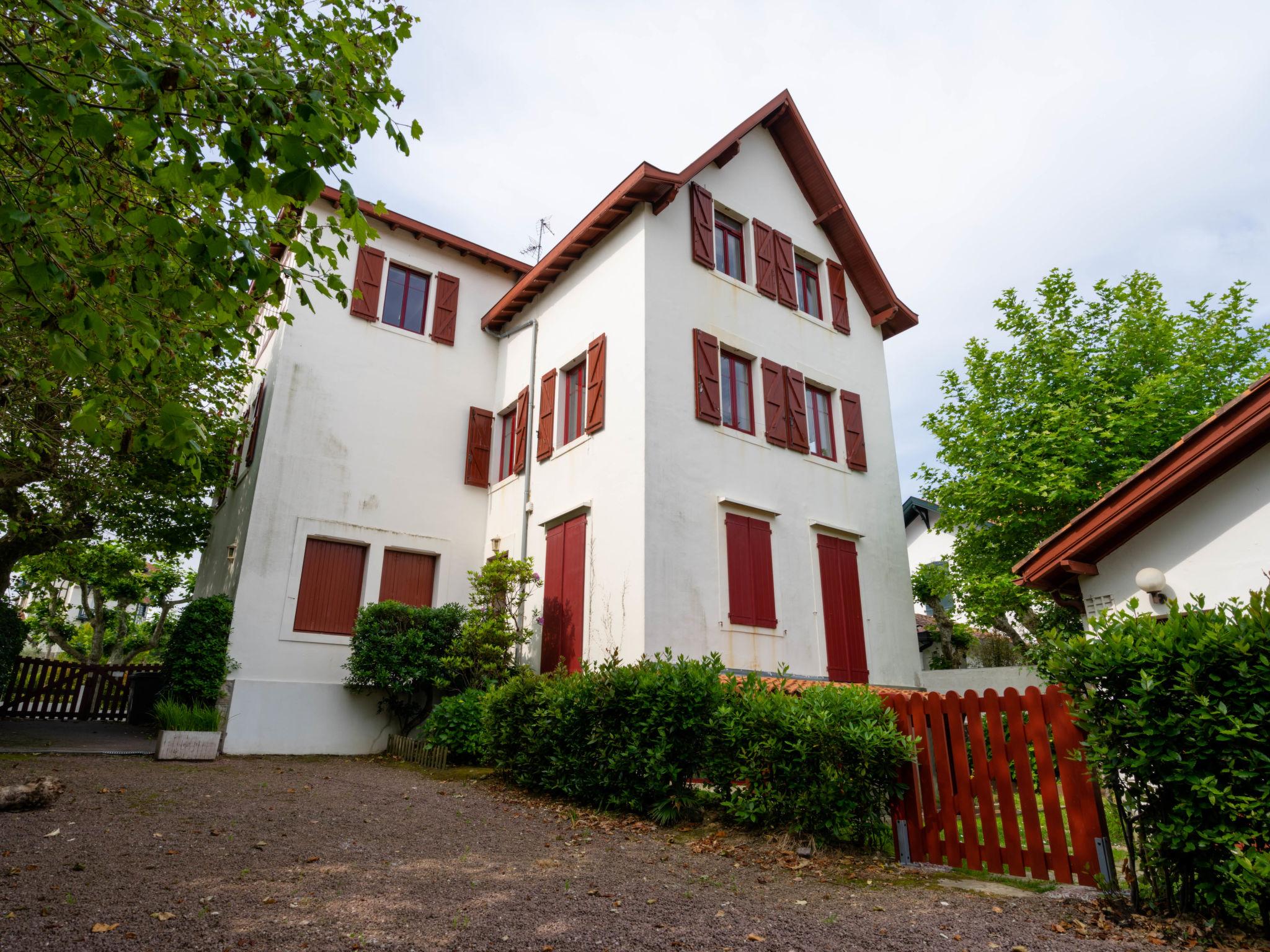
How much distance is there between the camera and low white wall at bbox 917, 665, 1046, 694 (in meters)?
12.7

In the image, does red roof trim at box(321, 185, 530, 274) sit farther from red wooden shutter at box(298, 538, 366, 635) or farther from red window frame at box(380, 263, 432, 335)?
red wooden shutter at box(298, 538, 366, 635)

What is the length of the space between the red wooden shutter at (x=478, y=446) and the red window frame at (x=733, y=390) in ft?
17.4

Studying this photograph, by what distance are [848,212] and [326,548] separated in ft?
40.6

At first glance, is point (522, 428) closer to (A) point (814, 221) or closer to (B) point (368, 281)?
(B) point (368, 281)

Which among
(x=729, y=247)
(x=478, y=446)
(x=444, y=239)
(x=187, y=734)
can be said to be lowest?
(x=187, y=734)

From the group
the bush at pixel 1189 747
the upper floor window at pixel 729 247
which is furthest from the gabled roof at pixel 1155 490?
the upper floor window at pixel 729 247

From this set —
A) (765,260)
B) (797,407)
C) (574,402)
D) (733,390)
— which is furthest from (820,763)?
(765,260)

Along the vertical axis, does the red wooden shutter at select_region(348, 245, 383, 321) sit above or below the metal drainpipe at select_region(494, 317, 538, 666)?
above

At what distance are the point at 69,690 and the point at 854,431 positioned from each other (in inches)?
725

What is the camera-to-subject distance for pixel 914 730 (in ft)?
20.1

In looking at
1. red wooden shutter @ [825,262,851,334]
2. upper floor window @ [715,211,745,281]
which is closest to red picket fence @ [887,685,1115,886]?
upper floor window @ [715,211,745,281]

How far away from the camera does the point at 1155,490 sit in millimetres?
8023

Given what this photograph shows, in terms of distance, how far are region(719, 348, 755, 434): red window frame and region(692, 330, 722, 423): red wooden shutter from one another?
152mm

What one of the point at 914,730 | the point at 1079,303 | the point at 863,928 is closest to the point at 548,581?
the point at 914,730
